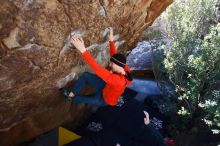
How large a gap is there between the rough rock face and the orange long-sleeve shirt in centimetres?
41

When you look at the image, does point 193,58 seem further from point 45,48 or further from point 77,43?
point 45,48

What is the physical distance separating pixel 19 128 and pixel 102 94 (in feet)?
5.41

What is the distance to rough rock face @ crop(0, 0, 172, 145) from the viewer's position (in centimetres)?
439

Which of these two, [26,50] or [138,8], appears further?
[138,8]

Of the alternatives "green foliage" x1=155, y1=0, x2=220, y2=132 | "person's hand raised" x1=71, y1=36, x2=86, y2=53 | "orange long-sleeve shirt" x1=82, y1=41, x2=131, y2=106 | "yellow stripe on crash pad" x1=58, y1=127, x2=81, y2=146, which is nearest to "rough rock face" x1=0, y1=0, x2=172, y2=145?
"person's hand raised" x1=71, y1=36, x2=86, y2=53

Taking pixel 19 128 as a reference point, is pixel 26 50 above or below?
above

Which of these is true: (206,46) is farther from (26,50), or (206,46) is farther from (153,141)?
(26,50)

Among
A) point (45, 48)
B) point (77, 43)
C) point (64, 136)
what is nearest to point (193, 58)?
point (64, 136)

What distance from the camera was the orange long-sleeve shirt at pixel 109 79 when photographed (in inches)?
193

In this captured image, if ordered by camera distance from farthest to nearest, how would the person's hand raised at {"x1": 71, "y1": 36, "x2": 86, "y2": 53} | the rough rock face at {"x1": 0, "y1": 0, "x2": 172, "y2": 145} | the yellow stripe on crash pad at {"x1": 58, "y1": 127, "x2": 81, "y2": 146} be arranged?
the yellow stripe on crash pad at {"x1": 58, "y1": 127, "x2": 81, "y2": 146}
the person's hand raised at {"x1": 71, "y1": 36, "x2": 86, "y2": 53}
the rough rock face at {"x1": 0, "y1": 0, "x2": 172, "y2": 145}

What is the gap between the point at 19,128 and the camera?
6.31 metres

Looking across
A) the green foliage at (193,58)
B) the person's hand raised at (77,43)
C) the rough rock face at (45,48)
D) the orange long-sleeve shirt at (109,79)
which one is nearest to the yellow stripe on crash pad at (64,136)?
the rough rock face at (45,48)

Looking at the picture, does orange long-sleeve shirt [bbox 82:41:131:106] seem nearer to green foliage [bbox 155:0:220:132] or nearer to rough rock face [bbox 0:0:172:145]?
rough rock face [bbox 0:0:172:145]

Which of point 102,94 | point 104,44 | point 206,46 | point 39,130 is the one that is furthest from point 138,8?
point 39,130
